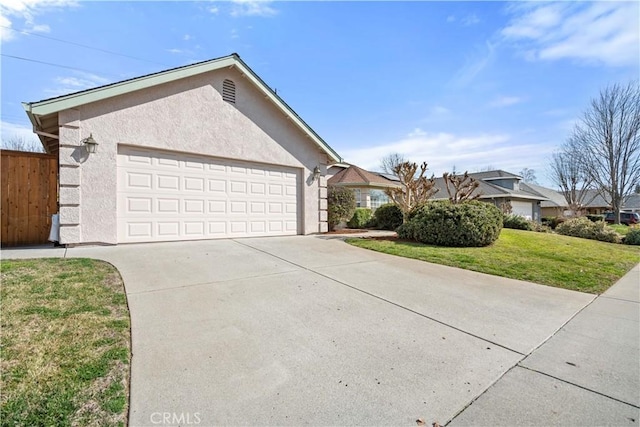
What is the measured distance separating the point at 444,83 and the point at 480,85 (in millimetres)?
1293

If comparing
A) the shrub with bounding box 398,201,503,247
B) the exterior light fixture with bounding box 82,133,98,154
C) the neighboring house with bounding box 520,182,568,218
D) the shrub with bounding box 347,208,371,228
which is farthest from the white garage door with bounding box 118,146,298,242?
the neighboring house with bounding box 520,182,568,218

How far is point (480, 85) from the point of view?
1152 centimetres

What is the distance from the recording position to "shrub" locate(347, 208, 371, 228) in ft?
51.7

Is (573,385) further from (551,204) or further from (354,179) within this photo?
(551,204)

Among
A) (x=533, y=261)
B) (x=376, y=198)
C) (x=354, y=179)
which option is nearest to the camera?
(x=533, y=261)

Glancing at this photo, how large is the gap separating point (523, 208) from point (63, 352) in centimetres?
3381

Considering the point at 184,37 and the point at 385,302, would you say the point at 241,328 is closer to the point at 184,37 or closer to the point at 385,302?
the point at 385,302

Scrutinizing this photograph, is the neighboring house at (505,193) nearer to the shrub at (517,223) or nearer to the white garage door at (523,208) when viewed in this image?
the white garage door at (523,208)

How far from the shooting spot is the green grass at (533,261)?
5.95 meters

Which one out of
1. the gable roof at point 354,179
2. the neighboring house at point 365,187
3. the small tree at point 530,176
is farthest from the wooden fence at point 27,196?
the small tree at point 530,176

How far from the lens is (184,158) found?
28.3 ft

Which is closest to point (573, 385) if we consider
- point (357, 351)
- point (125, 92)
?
point (357, 351)

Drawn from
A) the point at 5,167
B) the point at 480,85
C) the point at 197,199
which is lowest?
the point at 197,199

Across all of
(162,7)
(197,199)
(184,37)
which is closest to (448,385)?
(197,199)
